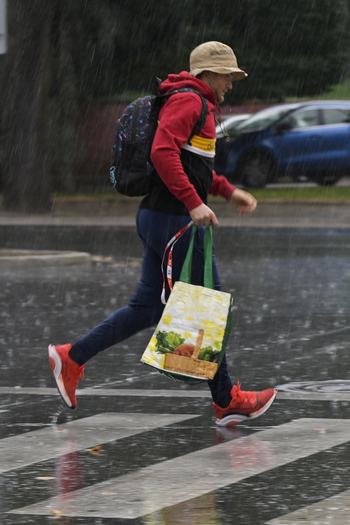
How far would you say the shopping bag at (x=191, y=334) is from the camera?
542 centimetres

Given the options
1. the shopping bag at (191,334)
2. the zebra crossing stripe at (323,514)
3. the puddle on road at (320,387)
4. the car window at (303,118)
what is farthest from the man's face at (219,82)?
the car window at (303,118)

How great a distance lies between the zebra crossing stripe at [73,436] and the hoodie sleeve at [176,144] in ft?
3.64

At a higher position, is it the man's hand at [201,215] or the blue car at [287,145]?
the man's hand at [201,215]

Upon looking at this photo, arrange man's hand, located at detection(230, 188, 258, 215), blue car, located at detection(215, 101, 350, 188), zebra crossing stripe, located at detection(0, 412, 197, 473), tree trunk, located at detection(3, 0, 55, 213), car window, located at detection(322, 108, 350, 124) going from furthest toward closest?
car window, located at detection(322, 108, 350, 124) → blue car, located at detection(215, 101, 350, 188) → tree trunk, located at detection(3, 0, 55, 213) → man's hand, located at detection(230, 188, 258, 215) → zebra crossing stripe, located at detection(0, 412, 197, 473)

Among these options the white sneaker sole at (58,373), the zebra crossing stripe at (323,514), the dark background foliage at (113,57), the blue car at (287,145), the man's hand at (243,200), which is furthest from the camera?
the blue car at (287,145)

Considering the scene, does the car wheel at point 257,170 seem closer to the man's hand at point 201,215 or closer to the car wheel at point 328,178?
the car wheel at point 328,178

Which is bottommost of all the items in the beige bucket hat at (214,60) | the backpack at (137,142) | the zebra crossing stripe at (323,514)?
the zebra crossing stripe at (323,514)

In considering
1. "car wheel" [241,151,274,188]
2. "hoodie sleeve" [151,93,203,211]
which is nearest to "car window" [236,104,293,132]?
"car wheel" [241,151,274,188]

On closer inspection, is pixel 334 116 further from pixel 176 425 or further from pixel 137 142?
pixel 176 425

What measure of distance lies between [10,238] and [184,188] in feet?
39.4

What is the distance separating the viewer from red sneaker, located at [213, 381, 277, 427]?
5.70 m

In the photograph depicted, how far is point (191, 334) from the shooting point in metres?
5.43

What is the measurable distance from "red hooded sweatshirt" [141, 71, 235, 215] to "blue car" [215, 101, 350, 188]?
19.2m

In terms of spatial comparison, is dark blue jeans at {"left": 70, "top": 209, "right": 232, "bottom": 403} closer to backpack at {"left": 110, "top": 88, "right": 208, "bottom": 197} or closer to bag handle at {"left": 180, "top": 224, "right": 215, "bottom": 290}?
bag handle at {"left": 180, "top": 224, "right": 215, "bottom": 290}
